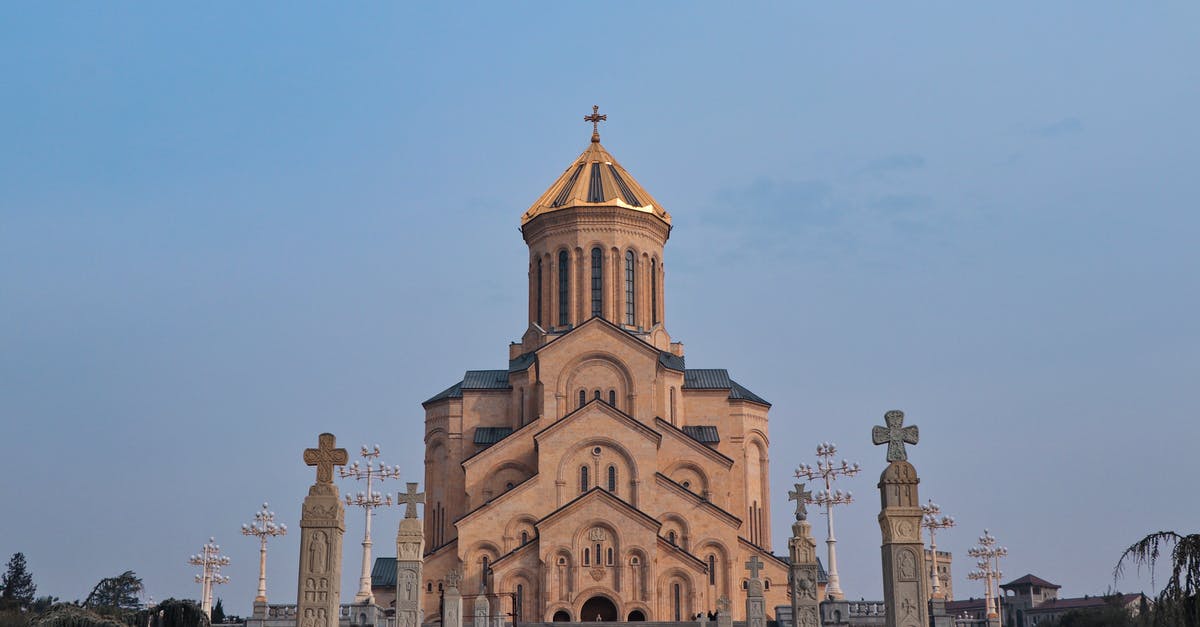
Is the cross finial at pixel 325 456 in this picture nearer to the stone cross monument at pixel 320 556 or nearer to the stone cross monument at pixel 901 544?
the stone cross monument at pixel 320 556

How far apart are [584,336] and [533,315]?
3945 mm

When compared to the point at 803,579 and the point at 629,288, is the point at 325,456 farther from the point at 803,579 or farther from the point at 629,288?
the point at 629,288

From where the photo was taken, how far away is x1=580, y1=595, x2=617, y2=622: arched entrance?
137 ft

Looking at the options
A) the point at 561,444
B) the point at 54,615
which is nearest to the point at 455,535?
the point at 561,444

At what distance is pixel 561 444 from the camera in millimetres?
44469

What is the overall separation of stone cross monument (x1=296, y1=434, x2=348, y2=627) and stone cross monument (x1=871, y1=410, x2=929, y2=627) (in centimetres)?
661

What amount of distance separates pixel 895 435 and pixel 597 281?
110ft

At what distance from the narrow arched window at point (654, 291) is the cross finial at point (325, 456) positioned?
35.2 meters

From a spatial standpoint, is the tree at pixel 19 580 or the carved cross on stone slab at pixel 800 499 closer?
the carved cross on stone slab at pixel 800 499

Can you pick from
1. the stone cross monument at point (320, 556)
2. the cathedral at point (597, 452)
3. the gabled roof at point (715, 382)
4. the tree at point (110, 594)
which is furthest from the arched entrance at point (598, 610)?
the stone cross monument at point (320, 556)

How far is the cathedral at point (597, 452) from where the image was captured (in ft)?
136

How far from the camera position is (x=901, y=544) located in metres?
16.1

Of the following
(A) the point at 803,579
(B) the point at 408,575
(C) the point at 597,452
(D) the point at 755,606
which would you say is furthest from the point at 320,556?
(C) the point at 597,452

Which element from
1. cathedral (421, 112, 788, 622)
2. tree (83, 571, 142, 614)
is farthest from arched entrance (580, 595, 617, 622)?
tree (83, 571, 142, 614)
